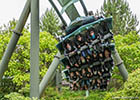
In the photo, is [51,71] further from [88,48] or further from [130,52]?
[130,52]

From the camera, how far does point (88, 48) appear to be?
4.94 ft

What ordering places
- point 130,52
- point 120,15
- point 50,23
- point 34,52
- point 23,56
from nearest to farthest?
1. point 34,52
2. point 130,52
3. point 23,56
4. point 120,15
5. point 50,23

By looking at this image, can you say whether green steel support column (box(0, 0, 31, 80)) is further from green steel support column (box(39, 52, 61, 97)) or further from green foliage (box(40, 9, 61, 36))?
green foliage (box(40, 9, 61, 36))

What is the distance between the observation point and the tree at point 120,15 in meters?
15.3

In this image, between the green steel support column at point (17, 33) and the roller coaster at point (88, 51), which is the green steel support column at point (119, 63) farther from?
the green steel support column at point (17, 33)

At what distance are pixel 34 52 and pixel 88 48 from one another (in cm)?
195

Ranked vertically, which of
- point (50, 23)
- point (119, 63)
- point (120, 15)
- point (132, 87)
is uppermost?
point (50, 23)

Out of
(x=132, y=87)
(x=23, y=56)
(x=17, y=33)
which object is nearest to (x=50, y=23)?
A: (x=23, y=56)

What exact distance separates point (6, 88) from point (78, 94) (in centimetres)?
384

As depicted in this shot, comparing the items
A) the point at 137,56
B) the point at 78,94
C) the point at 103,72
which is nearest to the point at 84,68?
the point at 103,72

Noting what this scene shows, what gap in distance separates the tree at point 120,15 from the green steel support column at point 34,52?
12.4 meters

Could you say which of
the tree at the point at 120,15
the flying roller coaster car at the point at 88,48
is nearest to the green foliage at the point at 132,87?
the flying roller coaster car at the point at 88,48

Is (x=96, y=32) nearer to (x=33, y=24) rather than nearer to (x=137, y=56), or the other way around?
(x=33, y=24)

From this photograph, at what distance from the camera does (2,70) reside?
12.5 ft
